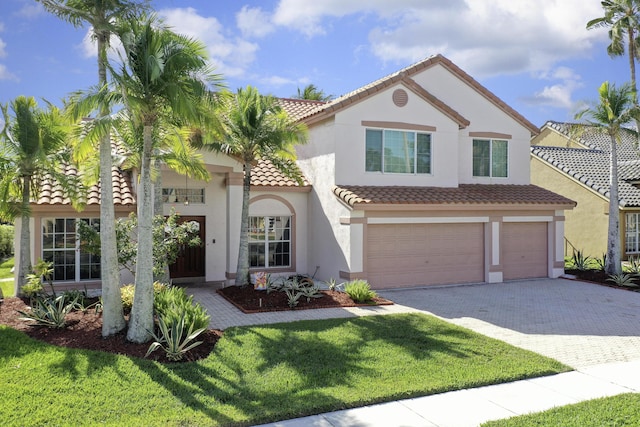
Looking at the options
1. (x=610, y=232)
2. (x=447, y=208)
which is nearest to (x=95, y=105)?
(x=447, y=208)

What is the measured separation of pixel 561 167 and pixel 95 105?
23.6 m

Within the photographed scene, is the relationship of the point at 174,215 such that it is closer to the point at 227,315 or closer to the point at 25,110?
the point at 227,315

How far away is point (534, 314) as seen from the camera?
43.4ft

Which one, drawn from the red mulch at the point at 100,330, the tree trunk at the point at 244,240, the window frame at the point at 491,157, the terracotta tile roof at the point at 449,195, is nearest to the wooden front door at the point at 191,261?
the tree trunk at the point at 244,240

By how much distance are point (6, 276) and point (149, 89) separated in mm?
14335

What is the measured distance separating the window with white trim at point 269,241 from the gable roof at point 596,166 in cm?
1418

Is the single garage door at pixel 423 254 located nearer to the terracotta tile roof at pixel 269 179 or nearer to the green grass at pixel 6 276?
the terracotta tile roof at pixel 269 179

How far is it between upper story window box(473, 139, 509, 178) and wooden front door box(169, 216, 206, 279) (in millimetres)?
10944

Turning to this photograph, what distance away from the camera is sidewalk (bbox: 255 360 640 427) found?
6707 millimetres

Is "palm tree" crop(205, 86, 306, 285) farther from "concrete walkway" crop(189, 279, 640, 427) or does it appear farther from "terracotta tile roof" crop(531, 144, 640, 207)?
"terracotta tile roof" crop(531, 144, 640, 207)

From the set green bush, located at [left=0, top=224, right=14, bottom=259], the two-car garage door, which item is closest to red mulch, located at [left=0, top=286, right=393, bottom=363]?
the two-car garage door

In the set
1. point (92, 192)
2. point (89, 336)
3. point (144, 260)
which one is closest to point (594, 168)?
point (92, 192)

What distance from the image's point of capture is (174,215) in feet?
41.8

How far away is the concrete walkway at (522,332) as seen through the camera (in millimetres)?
7008
